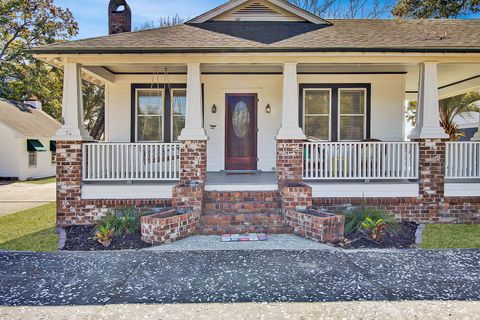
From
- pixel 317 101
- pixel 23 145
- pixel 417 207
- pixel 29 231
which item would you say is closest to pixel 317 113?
pixel 317 101

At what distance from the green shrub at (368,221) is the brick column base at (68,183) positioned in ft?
19.0

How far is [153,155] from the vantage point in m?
8.16

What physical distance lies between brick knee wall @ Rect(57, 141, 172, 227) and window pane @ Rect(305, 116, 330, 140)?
5.41 meters

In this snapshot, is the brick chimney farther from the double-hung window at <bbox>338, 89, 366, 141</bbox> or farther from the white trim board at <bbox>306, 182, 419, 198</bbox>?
the white trim board at <bbox>306, 182, 419, 198</bbox>

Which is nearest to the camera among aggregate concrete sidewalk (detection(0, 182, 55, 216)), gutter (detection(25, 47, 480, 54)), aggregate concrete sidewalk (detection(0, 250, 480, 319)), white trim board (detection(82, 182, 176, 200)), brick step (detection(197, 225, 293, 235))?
aggregate concrete sidewalk (detection(0, 250, 480, 319))

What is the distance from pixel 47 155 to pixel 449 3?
2629 centimetres

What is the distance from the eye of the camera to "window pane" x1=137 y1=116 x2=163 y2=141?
32.4 feet

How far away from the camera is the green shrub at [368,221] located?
629cm

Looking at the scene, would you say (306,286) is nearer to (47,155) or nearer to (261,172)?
(261,172)

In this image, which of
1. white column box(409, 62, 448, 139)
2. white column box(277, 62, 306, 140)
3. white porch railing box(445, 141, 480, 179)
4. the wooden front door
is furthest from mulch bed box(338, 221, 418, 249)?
the wooden front door

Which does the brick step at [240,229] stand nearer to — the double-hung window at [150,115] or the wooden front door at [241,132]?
the wooden front door at [241,132]

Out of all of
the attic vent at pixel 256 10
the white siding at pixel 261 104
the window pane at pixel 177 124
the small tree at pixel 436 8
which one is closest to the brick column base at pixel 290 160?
the white siding at pixel 261 104

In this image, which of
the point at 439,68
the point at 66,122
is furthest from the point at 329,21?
the point at 66,122

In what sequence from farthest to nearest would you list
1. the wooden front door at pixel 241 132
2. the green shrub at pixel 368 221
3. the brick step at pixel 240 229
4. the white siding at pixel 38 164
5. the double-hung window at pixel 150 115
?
the white siding at pixel 38 164
the wooden front door at pixel 241 132
the double-hung window at pixel 150 115
the brick step at pixel 240 229
the green shrub at pixel 368 221
